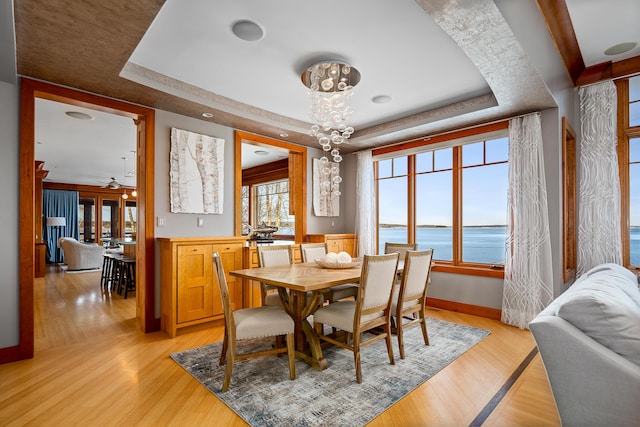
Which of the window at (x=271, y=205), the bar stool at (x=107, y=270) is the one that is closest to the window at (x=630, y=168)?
the window at (x=271, y=205)

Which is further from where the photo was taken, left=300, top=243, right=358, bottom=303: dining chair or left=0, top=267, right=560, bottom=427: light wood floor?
left=300, top=243, right=358, bottom=303: dining chair

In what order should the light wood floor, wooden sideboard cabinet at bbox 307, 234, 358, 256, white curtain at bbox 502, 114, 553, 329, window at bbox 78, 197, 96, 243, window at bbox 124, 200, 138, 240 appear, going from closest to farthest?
the light wood floor < white curtain at bbox 502, 114, 553, 329 < wooden sideboard cabinet at bbox 307, 234, 358, 256 < window at bbox 78, 197, 96, 243 < window at bbox 124, 200, 138, 240

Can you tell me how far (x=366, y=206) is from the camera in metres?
5.32

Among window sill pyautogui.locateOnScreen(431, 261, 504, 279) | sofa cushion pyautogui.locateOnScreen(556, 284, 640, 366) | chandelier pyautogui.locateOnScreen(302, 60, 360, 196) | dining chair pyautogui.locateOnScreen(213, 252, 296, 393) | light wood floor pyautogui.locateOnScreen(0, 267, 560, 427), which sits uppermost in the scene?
chandelier pyautogui.locateOnScreen(302, 60, 360, 196)

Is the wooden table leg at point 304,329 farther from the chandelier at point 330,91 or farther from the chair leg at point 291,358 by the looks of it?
the chandelier at point 330,91

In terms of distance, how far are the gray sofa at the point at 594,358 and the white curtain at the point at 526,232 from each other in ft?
7.44

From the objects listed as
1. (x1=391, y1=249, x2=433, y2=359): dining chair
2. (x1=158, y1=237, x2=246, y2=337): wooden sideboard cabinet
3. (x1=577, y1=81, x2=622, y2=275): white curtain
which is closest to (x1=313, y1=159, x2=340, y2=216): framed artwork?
(x1=158, y1=237, x2=246, y2=337): wooden sideboard cabinet

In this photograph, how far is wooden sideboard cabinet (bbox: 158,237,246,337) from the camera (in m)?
3.36

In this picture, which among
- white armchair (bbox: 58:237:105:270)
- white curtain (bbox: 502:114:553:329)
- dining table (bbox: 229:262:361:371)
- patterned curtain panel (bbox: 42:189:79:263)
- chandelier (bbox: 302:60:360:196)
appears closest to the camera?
dining table (bbox: 229:262:361:371)

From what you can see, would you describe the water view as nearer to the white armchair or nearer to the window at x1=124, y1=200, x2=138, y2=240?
the white armchair

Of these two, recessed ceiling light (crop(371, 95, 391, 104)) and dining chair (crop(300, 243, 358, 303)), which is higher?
recessed ceiling light (crop(371, 95, 391, 104))

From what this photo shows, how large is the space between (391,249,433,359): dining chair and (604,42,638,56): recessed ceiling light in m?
2.77

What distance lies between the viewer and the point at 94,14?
77.7 inches

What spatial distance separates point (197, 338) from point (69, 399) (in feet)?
4.05
